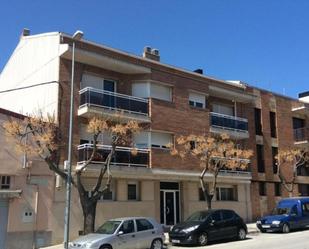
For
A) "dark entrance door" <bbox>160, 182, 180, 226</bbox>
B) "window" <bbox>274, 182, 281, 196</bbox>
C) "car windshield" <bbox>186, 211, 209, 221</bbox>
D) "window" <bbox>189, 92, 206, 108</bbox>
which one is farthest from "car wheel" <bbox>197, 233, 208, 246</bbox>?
"window" <bbox>274, 182, 281, 196</bbox>

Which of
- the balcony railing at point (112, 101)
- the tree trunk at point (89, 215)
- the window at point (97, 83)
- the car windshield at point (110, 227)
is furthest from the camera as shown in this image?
the window at point (97, 83)

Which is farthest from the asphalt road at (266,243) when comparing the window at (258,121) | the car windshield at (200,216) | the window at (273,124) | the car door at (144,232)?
the window at (273,124)

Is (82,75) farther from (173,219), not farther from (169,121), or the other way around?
(173,219)

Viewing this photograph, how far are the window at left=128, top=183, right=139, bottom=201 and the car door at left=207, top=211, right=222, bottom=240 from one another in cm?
621

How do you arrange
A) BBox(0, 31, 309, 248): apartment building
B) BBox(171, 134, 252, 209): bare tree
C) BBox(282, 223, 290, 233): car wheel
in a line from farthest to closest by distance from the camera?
BBox(171, 134, 252, 209): bare tree → BBox(282, 223, 290, 233): car wheel → BBox(0, 31, 309, 248): apartment building

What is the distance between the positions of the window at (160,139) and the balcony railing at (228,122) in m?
3.90

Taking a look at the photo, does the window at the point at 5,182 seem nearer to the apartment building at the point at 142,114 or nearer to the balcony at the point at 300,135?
the apartment building at the point at 142,114

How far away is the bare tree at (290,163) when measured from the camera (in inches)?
1292

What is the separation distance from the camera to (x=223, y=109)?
107ft

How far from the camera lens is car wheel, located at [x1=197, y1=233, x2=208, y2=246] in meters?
19.2

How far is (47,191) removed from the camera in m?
21.4

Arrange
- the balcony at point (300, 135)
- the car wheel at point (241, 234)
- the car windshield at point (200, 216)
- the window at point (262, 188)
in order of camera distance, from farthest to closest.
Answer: the balcony at point (300, 135) < the window at point (262, 188) < the car wheel at point (241, 234) < the car windshield at point (200, 216)

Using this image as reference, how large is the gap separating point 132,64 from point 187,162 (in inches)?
267

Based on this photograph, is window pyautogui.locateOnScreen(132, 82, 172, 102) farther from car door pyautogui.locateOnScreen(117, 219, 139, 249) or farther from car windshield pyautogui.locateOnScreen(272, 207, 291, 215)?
car door pyautogui.locateOnScreen(117, 219, 139, 249)
